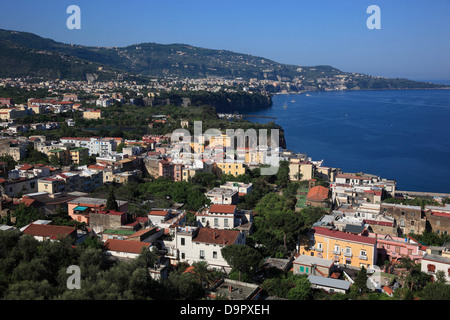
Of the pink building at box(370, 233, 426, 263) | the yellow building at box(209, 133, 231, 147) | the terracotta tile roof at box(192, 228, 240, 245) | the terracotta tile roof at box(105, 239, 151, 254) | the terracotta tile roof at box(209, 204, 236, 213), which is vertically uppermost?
the yellow building at box(209, 133, 231, 147)

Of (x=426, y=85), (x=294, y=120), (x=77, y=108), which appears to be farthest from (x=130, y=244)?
(x=426, y=85)

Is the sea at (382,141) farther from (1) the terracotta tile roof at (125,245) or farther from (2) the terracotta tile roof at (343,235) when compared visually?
(1) the terracotta tile roof at (125,245)

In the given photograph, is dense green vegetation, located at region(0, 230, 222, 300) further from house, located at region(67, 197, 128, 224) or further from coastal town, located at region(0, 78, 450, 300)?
house, located at region(67, 197, 128, 224)

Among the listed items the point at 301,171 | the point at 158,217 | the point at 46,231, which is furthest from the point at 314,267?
the point at 301,171

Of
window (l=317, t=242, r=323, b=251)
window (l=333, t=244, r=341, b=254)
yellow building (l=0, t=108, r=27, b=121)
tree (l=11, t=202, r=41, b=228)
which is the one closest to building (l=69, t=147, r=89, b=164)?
tree (l=11, t=202, r=41, b=228)

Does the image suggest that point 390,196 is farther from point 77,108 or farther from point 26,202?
point 77,108

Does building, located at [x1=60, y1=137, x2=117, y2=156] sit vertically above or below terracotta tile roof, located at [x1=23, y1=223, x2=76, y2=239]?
above
